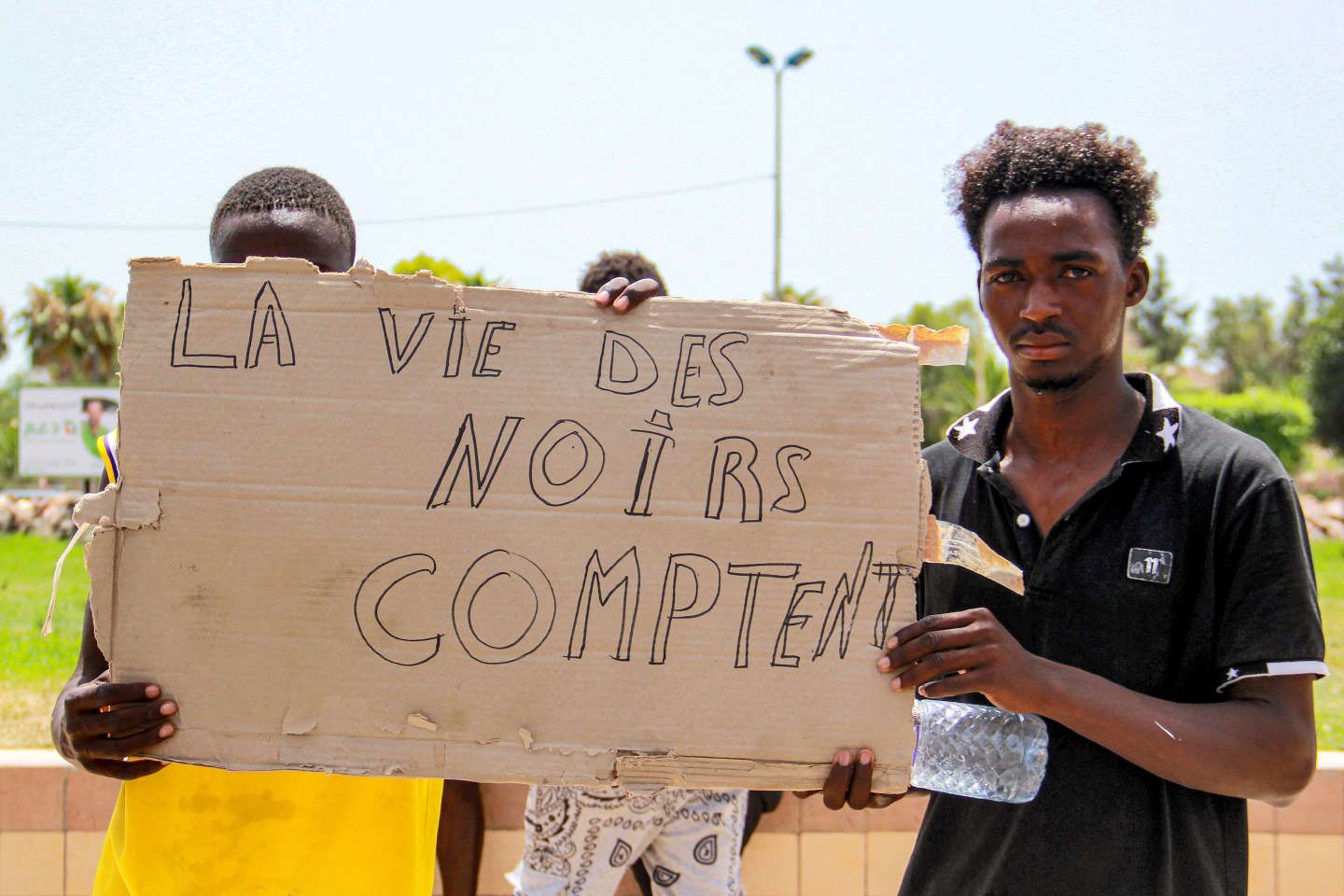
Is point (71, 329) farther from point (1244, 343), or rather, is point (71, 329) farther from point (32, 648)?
point (1244, 343)

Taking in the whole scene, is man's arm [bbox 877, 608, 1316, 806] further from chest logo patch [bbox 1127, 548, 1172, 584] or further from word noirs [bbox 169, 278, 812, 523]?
word noirs [bbox 169, 278, 812, 523]

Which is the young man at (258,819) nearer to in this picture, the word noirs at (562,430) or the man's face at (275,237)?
the man's face at (275,237)

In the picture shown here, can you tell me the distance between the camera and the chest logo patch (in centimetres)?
154

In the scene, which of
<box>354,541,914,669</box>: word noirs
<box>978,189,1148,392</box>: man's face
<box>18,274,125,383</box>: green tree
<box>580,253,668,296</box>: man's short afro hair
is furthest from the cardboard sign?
<box>18,274,125,383</box>: green tree

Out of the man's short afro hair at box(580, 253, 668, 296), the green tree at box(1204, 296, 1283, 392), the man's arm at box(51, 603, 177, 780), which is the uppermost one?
the green tree at box(1204, 296, 1283, 392)

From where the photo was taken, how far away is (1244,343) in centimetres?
6412

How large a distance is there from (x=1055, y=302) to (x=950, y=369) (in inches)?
1085

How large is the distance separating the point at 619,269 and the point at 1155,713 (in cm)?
226

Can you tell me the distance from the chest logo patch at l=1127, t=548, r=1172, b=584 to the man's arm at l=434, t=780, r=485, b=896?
6.24 ft

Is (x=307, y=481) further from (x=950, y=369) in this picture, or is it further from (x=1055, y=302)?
(x=950, y=369)

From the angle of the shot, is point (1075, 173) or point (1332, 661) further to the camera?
point (1332, 661)

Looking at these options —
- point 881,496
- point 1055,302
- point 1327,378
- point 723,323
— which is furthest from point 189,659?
point 1327,378

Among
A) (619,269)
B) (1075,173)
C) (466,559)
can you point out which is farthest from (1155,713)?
(619,269)

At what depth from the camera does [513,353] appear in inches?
62.6
